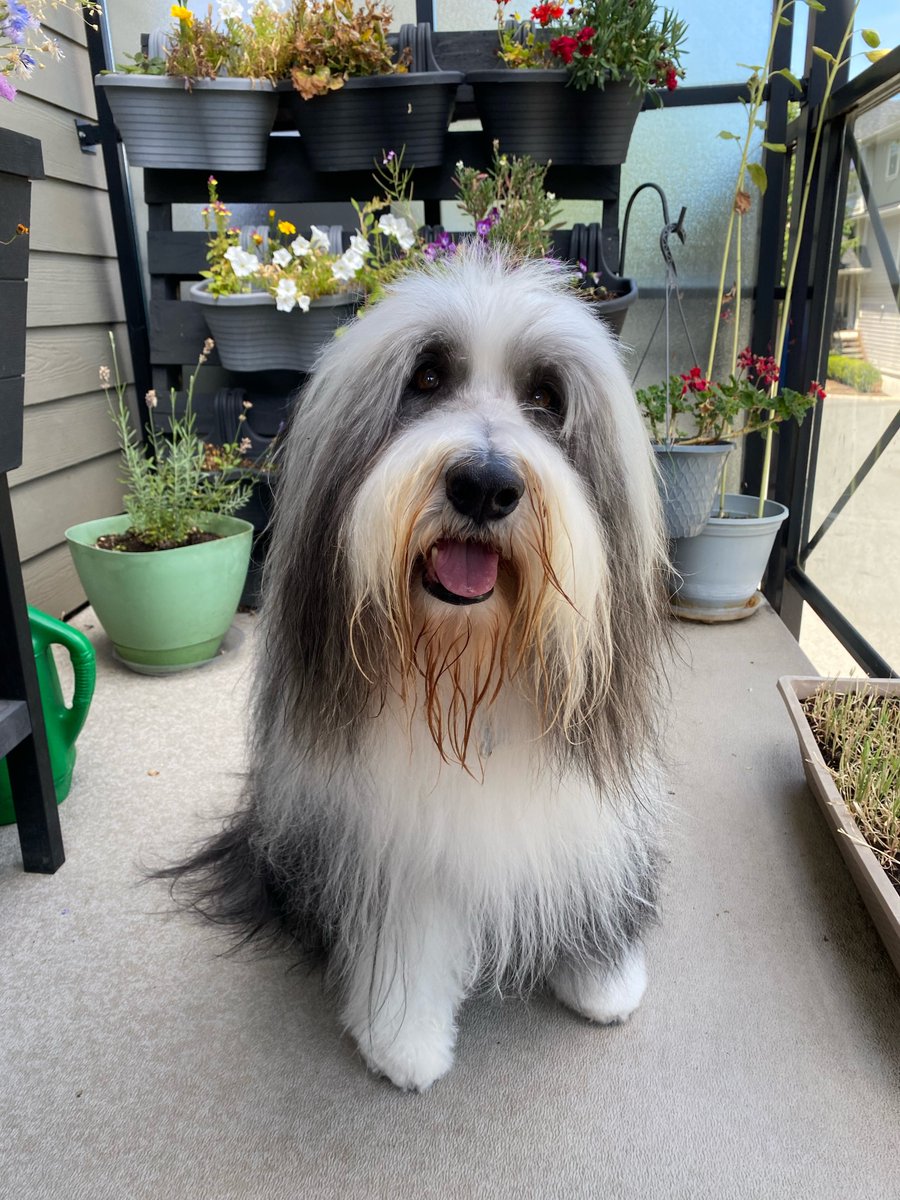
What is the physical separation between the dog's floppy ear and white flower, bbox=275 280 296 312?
1.46 metres

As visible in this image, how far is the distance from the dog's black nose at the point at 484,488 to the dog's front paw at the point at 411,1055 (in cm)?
80

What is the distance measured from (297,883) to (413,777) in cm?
37

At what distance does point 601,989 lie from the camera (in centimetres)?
134

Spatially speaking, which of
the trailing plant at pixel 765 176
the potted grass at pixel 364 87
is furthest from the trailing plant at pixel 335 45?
the trailing plant at pixel 765 176

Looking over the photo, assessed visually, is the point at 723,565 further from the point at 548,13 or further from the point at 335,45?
the point at 335,45

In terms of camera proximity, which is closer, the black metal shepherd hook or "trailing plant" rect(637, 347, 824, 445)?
"trailing plant" rect(637, 347, 824, 445)

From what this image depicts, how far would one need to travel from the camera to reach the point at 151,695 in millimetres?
2439

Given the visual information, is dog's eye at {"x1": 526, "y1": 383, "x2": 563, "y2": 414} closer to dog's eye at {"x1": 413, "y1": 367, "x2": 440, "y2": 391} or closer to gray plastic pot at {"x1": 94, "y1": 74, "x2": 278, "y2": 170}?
dog's eye at {"x1": 413, "y1": 367, "x2": 440, "y2": 391}

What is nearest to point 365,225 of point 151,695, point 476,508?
point 151,695

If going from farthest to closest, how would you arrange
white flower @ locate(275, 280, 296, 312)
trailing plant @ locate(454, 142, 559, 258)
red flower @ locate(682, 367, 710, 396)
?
red flower @ locate(682, 367, 710, 396) → white flower @ locate(275, 280, 296, 312) → trailing plant @ locate(454, 142, 559, 258)

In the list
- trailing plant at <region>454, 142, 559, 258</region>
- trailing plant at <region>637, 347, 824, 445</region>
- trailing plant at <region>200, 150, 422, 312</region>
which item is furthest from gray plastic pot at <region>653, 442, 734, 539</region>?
trailing plant at <region>200, 150, 422, 312</region>

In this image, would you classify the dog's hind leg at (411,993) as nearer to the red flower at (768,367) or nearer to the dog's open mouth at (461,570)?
the dog's open mouth at (461,570)

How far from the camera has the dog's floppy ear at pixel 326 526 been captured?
1.02 metres

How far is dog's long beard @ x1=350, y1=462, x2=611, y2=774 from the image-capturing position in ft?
3.00
